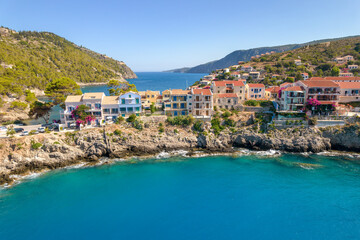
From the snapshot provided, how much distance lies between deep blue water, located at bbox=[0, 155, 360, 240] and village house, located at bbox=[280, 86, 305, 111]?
16.4 metres

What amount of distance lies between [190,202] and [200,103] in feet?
95.0

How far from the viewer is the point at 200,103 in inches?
2110

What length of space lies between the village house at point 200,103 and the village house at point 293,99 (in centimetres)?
1902

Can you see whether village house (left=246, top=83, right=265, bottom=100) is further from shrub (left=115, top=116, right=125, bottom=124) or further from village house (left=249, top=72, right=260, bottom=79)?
village house (left=249, top=72, right=260, bottom=79)

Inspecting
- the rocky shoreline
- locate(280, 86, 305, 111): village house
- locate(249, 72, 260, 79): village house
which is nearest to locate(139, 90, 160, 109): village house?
the rocky shoreline

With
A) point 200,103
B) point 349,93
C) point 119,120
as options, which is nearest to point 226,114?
point 200,103

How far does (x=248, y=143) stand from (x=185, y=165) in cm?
1720

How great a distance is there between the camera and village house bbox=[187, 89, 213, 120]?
53.0m

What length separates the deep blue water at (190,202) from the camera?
990 inches

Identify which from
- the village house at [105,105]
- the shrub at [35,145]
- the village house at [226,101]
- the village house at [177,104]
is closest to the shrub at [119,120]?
the village house at [105,105]

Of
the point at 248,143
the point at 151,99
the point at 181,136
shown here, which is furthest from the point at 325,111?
the point at 151,99

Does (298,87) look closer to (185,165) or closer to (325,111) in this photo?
(325,111)

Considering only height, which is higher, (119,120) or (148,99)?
(148,99)

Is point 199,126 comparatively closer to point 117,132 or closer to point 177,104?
point 177,104
